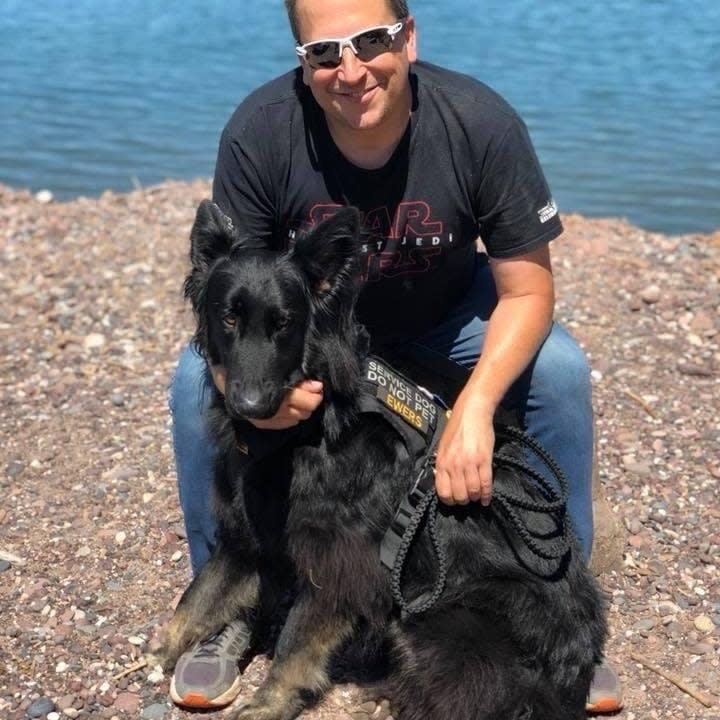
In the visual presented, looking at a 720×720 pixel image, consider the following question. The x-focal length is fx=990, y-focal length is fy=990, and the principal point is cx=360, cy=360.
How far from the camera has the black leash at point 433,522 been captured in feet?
10.6

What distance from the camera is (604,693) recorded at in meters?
3.41

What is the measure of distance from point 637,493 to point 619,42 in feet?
46.0

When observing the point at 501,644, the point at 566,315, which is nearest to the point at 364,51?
the point at 501,644

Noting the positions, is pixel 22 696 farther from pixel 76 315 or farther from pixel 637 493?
pixel 76 315

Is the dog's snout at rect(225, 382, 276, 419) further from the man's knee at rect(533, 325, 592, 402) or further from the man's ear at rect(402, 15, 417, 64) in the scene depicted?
the man's ear at rect(402, 15, 417, 64)

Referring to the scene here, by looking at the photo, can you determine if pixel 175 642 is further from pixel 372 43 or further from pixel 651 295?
pixel 651 295

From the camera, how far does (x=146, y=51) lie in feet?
56.9

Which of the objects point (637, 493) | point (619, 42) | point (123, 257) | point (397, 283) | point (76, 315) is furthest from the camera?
point (619, 42)

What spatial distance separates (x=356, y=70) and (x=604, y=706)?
2.31 meters

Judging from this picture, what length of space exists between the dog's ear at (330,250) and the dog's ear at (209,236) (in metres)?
0.23

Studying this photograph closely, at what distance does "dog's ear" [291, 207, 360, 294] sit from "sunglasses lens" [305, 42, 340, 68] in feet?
1.91

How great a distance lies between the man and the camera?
3.23 meters

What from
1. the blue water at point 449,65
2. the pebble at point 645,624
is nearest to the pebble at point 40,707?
the pebble at point 645,624

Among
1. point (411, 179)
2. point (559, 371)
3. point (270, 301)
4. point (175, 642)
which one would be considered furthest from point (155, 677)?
point (411, 179)
